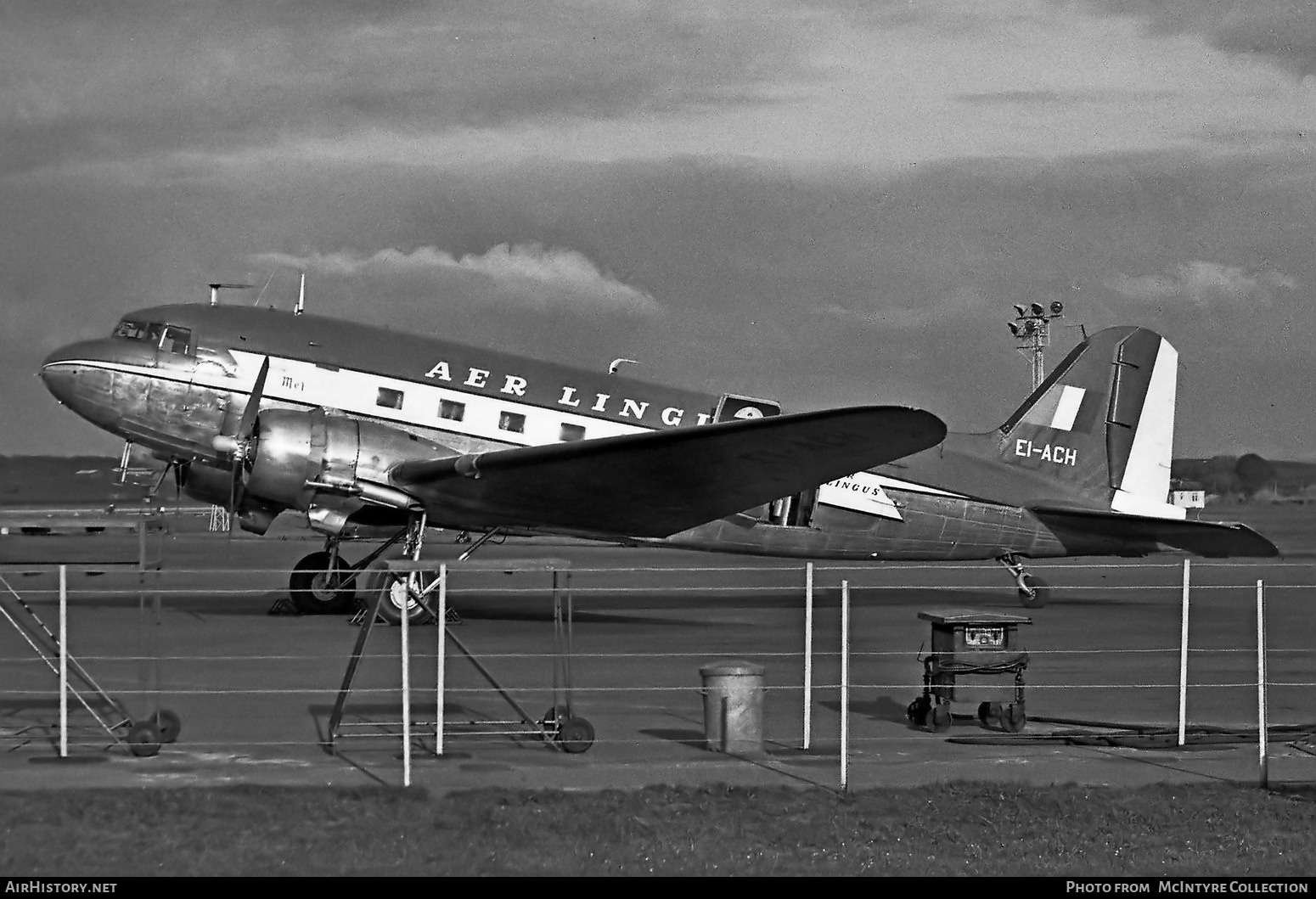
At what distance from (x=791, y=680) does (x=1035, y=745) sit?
3.56 meters

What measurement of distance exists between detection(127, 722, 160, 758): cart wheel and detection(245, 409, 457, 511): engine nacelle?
798cm

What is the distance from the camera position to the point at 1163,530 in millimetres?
20500

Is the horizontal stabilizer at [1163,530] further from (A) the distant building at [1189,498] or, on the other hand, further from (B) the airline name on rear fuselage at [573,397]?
(A) the distant building at [1189,498]

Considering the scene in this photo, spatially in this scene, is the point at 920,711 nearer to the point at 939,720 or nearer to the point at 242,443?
the point at 939,720

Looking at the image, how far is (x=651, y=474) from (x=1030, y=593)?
25.8 ft

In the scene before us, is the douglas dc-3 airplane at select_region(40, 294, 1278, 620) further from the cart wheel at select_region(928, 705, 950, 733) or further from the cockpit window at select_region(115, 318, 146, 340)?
the cart wheel at select_region(928, 705, 950, 733)

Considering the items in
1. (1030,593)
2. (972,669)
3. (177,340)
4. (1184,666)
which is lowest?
(972,669)

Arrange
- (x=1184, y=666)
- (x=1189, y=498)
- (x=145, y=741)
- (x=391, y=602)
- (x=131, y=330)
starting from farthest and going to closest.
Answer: (x=1189, y=498)
(x=131, y=330)
(x=391, y=602)
(x=1184, y=666)
(x=145, y=741)

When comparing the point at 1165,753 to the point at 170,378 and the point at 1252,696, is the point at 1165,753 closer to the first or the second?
the point at 1252,696

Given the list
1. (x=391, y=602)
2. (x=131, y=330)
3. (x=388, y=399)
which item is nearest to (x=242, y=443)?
(x=388, y=399)

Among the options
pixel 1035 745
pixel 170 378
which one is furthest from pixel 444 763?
pixel 170 378

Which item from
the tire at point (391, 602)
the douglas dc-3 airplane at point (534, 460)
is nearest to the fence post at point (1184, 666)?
the douglas dc-3 airplane at point (534, 460)

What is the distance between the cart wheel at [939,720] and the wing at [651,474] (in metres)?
3.28

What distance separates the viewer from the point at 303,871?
6738 millimetres
